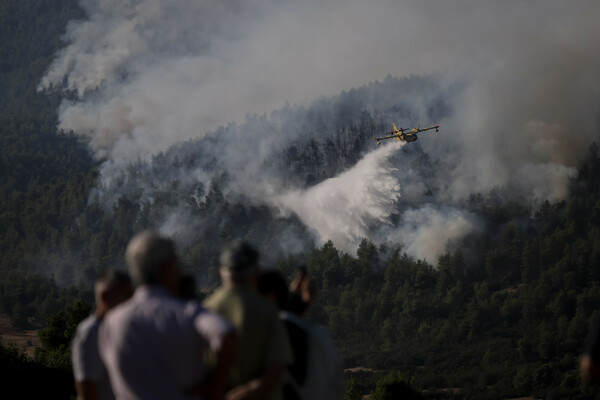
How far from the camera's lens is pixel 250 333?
23.9 ft

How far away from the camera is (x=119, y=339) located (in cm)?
663

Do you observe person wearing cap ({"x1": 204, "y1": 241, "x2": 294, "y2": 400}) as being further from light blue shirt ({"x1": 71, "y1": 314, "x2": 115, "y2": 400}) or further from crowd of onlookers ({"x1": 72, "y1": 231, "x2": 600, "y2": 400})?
light blue shirt ({"x1": 71, "y1": 314, "x2": 115, "y2": 400})

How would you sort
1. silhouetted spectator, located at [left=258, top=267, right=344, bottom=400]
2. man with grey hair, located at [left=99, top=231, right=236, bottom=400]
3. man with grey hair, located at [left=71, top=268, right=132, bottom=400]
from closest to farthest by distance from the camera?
man with grey hair, located at [left=99, top=231, right=236, bottom=400] → man with grey hair, located at [left=71, top=268, right=132, bottom=400] → silhouetted spectator, located at [left=258, top=267, right=344, bottom=400]

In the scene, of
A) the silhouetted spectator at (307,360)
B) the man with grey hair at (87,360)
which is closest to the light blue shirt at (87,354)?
the man with grey hair at (87,360)

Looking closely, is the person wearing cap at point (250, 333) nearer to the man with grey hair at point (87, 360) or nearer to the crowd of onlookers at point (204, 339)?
the crowd of onlookers at point (204, 339)

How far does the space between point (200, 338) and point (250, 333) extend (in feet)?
3.05

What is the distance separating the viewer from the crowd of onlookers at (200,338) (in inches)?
254

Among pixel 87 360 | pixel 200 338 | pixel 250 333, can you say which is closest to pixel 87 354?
pixel 87 360

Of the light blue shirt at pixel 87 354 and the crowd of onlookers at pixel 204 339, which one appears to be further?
the light blue shirt at pixel 87 354

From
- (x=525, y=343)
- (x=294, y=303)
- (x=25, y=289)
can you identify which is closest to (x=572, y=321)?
(x=525, y=343)

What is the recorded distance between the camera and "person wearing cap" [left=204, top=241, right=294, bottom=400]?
23.7 ft

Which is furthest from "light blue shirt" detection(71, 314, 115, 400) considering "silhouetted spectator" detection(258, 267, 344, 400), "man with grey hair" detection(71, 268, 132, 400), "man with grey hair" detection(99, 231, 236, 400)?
"silhouetted spectator" detection(258, 267, 344, 400)

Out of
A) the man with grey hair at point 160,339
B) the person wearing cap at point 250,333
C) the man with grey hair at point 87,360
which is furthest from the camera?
the man with grey hair at point 87,360

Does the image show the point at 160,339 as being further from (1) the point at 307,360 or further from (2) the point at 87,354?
(1) the point at 307,360
